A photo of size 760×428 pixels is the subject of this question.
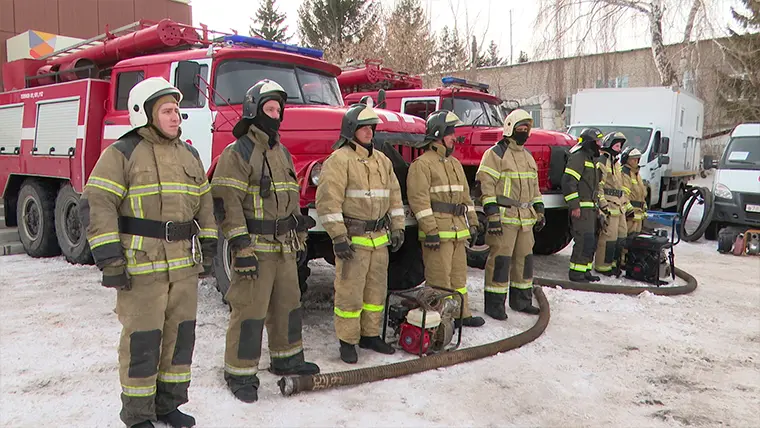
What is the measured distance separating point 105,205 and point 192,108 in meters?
2.92

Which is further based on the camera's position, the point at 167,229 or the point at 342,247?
the point at 342,247

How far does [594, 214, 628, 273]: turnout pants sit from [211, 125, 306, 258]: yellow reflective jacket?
16.5 ft

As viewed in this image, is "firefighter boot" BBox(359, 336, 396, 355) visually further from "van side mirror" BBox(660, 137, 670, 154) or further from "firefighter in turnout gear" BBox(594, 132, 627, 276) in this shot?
"van side mirror" BBox(660, 137, 670, 154)

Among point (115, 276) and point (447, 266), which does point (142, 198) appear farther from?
point (447, 266)

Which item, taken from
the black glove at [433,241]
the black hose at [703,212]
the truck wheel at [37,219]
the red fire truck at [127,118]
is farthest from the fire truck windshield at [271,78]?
the black hose at [703,212]

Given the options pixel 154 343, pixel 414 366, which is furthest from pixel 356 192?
pixel 154 343

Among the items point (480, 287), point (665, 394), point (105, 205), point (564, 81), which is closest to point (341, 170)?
point (105, 205)

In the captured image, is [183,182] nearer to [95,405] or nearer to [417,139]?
[95,405]

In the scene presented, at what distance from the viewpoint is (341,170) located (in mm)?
4293

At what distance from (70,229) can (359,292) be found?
520 centimetres

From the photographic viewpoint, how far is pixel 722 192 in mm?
10227

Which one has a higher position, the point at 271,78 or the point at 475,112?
the point at 271,78

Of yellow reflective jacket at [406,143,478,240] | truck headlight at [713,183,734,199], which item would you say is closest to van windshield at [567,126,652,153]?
truck headlight at [713,183,734,199]

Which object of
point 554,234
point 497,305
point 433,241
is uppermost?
point 433,241
